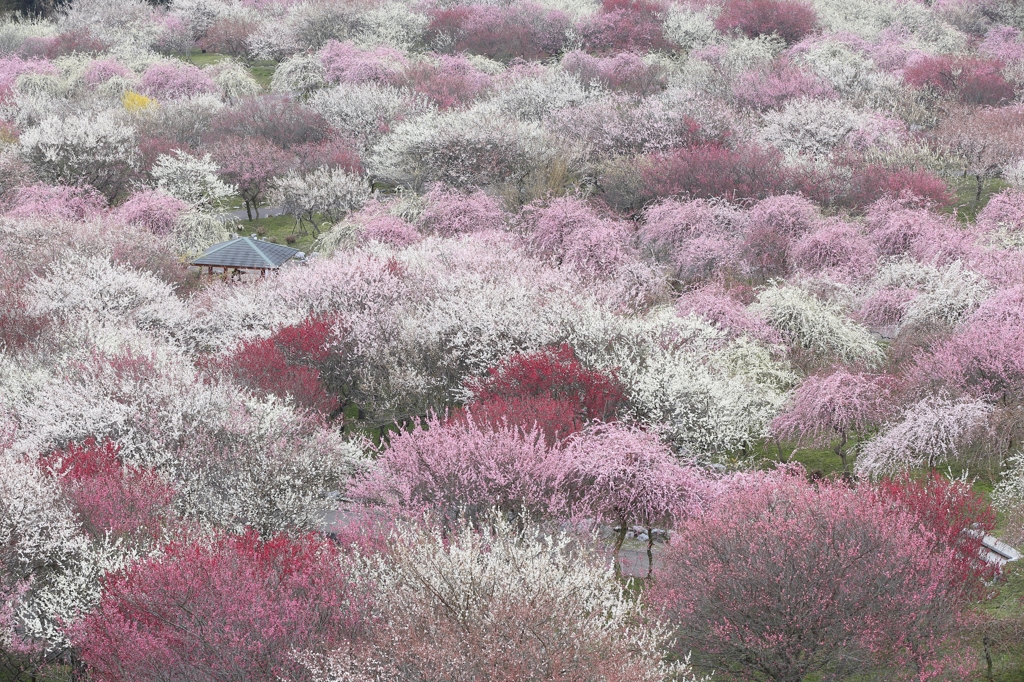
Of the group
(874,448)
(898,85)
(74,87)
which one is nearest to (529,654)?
(874,448)

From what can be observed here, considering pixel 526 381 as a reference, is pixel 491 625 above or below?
above

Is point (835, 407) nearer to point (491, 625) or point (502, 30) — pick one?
point (491, 625)

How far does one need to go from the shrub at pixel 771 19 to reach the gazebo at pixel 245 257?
57.4m

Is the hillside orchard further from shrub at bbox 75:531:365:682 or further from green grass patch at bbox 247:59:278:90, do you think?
green grass patch at bbox 247:59:278:90

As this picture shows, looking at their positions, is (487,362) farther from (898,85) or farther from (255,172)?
(898,85)

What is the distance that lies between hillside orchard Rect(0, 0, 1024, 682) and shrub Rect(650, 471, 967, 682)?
0.24 ft

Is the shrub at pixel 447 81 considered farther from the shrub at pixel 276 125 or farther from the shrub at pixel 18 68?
the shrub at pixel 18 68

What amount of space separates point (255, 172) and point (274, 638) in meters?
48.4

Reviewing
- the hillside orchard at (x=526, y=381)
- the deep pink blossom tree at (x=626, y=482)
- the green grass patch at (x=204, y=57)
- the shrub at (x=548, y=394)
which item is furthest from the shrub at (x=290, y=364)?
the green grass patch at (x=204, y=57)

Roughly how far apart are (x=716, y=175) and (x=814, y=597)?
3519 centimetres

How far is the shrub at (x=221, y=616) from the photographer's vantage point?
17125 mm

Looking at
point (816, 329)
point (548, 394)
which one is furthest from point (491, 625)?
point (816, 329)

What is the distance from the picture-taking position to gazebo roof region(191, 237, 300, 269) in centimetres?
4603

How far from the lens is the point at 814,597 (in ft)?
57.9
